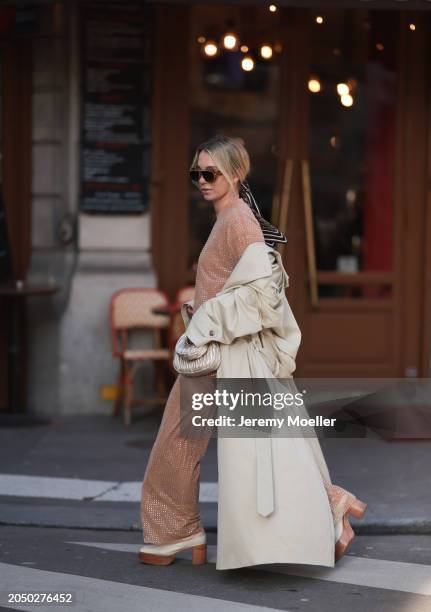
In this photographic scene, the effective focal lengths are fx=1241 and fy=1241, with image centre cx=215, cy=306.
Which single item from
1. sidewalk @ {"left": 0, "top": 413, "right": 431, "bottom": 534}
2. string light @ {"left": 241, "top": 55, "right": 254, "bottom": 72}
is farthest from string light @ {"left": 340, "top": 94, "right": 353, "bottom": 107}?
sidewalk @ {"left": 0, "top": 413, "right": 431, "bottom": 534}

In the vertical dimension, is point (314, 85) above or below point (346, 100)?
above

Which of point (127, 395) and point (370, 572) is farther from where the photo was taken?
point (127, 395)

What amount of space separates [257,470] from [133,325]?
4770mm

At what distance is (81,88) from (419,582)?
574 cm

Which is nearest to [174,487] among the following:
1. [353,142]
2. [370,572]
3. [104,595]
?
[104,595]

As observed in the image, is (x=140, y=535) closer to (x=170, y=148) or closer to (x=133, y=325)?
(x=133, y=325)

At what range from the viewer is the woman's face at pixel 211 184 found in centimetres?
561

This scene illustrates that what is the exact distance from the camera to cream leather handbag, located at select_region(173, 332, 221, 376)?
5.45 meters

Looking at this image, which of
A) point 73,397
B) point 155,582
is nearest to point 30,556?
point 155,582

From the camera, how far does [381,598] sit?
5305 millimetres

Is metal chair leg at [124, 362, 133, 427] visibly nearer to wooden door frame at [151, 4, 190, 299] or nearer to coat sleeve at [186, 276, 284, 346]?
wooden door frame at [151, 4, 190, 299]

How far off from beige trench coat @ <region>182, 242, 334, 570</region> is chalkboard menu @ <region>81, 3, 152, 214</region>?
477 cm

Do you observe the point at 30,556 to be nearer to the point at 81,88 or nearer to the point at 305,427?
the point at 305,427

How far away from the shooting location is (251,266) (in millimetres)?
5453
